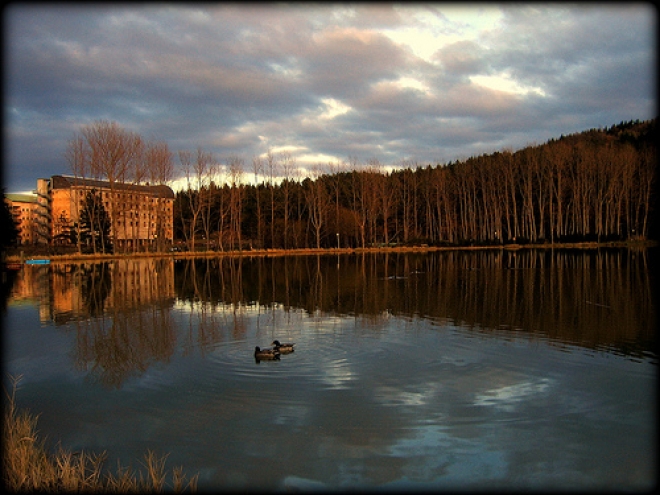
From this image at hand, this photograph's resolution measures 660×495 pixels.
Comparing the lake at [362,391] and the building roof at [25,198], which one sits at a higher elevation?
the building roof at [25,198]

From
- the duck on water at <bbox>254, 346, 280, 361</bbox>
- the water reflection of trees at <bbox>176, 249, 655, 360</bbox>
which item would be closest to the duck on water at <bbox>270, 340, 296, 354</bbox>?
the duck on water at <bbox>254, 346, 280, 361</bbox>

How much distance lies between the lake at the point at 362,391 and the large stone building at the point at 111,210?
44638 mm

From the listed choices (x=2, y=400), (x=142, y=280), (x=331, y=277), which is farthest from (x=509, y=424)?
(x=142, y=280)

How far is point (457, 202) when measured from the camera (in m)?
90.6

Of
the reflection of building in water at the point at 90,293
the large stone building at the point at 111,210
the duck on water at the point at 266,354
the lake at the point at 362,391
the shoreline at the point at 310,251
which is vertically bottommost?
the lake at the point at 362,391

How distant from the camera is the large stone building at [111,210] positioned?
59219 millimetres

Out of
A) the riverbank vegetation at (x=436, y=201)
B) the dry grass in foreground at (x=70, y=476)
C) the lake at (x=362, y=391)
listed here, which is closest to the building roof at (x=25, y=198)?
the riverbank vegetation at (x=436, y=201)

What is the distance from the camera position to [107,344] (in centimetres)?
1222

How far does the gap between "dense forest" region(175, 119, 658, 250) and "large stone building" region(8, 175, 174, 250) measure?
4.18 m

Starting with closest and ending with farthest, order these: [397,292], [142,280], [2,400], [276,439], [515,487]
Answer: [515,487]
[276,439]
[2,400]
[397,292]
[142,280]

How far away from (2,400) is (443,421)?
6.47 meters

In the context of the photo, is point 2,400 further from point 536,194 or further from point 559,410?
point 536,194

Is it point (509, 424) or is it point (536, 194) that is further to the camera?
Answer: point (536, 194)

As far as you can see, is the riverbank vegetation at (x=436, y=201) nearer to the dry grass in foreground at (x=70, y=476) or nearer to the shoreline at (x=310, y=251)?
the shoreline at (x=310, y=251)
